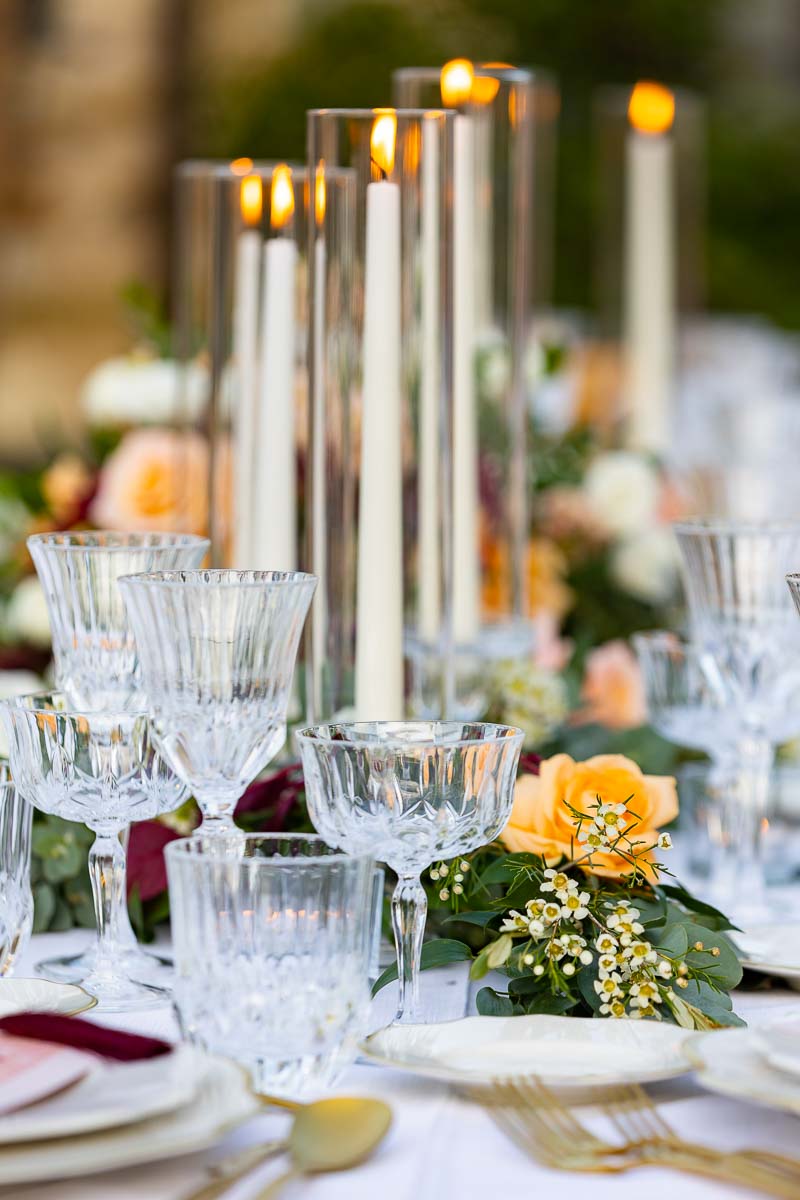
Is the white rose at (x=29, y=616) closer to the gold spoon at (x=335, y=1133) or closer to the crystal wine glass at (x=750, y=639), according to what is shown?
Answer: the crystal wine glass at (x=750, y=639)

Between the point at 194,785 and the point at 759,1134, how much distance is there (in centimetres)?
31

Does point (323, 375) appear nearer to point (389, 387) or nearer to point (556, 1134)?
point (389, 387)

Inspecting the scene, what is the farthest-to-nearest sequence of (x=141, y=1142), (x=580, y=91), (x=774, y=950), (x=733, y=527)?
(x=580, y=91) < (x=733, y=527) < (x=774, y=950) < (x=141, y=1142)

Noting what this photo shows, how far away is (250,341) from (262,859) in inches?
26.6

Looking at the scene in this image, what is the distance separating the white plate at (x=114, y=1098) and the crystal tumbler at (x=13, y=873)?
170 mm

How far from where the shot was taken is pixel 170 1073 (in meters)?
0.68

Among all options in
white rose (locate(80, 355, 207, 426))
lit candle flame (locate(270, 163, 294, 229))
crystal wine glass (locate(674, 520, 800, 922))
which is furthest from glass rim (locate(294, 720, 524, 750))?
white rose (locate(80, 355, 207, 426))

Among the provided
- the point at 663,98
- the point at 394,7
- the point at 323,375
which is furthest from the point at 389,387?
the point at 394,7

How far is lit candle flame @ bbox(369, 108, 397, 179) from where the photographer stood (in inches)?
40.4

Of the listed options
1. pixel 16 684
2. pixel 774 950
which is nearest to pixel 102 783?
pixel 774 950

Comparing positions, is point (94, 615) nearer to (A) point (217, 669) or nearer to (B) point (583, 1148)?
(A) point (217, 669)

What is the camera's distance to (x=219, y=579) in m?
0.86

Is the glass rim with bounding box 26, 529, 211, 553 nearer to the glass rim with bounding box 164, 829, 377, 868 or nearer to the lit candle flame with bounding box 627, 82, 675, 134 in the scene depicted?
the glass rim with bounding box 164, 829, 377, 868

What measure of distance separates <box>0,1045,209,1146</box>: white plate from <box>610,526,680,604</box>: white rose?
3.97 feet
